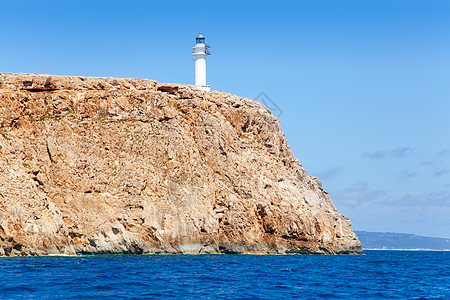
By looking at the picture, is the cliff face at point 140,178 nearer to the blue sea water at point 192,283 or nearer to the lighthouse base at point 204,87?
the lighthouse base at point 204,87

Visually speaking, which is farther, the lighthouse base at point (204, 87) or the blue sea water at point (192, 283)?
the lighthouse base at point (204, 87)

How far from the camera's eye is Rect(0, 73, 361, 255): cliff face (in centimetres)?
6694

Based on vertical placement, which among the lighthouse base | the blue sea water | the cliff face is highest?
the lighthouse base

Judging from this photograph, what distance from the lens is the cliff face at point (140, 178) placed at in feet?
220

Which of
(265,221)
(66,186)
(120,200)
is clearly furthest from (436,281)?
(66,186)

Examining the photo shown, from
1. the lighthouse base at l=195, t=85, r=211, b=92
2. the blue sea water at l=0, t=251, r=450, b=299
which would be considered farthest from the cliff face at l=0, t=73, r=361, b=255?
the blue sea water at l=0, t=251, r=450, b=299

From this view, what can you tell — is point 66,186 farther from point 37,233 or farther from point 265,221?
point 265,221

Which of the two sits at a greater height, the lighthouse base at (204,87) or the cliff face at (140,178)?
the lighthouse base at (204,87)

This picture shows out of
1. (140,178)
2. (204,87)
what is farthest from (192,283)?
(204,87)

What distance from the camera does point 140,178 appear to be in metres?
72.8

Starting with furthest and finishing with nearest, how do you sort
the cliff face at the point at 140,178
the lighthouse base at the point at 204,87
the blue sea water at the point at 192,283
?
the lighthouse base at the point at 204,87 → the cliff face at the point at 140,178 → the blue sea water at the point at 192,283

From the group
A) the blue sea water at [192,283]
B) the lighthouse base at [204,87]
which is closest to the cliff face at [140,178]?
the lighthouse base at [204,87]

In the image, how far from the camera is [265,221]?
77.4m

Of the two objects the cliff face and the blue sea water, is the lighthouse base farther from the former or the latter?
the blue sea water
